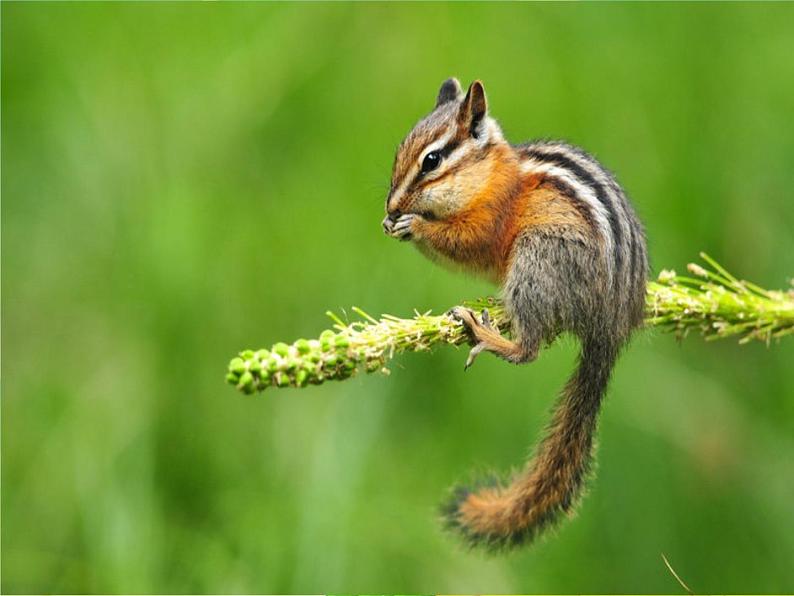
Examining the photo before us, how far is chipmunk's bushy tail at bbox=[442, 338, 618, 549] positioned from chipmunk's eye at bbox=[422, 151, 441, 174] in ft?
2.47

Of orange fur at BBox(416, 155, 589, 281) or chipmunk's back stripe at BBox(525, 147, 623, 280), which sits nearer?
chipmunk's back stripe at BBox(525, 147, 623, 280)

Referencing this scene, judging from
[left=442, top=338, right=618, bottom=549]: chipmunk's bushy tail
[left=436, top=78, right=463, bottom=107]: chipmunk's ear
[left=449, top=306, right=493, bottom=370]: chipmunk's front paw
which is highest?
[left=436, top=78, right=463, bottom=107]: chipmunk's ear

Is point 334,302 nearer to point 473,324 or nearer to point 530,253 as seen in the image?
point 530,253

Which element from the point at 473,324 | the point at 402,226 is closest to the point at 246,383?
the point at 473,324

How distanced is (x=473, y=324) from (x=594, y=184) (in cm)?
77

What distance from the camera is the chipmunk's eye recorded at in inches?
163

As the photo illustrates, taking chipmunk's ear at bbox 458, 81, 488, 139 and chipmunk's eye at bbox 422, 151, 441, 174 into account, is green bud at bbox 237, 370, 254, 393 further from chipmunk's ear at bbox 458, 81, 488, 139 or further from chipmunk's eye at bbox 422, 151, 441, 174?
chipmunk's ear at bbox 458, 81, 488, 139

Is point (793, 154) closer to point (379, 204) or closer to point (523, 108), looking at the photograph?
point (523, 108)

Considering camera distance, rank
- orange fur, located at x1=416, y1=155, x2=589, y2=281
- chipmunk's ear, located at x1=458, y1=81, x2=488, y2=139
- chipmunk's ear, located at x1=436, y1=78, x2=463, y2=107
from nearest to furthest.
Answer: orange fur, located at x1=416, y1=155, x2=589, y2=281 < chipmunk's ear, located at x1=458, y1=81, x2=488, y2=139 < chipmunk's ear, located at x1=436, y1=78, x2=463, y2=107

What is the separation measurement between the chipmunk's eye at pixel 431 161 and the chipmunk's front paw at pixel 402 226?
0.15 meters

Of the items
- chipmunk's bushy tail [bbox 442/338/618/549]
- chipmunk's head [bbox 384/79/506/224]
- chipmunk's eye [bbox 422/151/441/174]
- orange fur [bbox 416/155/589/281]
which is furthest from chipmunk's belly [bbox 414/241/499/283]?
chipmunk's bushy tail [bbox 442/338/618/549]

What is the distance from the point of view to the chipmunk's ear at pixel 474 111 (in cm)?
424

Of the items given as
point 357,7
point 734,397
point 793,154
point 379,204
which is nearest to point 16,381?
point 379,204

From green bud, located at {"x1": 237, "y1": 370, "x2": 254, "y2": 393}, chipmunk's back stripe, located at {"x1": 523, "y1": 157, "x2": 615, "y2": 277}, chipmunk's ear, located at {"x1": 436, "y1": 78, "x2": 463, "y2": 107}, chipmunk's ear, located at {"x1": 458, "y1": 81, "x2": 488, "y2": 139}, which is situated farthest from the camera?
chipmunk's ear, located at {"x1": 436, "y1": 78, "x2": 463, "y2": 107}
